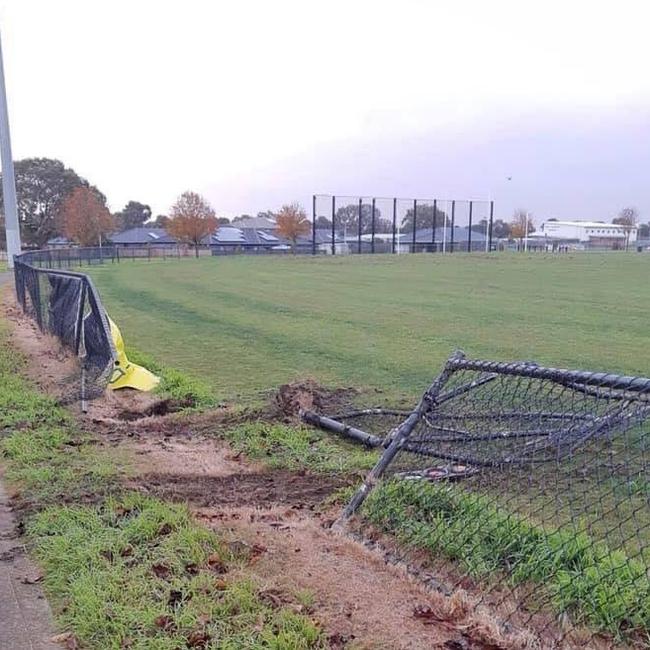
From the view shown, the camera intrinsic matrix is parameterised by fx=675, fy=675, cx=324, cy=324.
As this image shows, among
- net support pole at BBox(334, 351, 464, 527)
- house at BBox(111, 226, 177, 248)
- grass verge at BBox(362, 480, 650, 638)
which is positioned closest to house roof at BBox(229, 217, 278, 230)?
house at BBox(111, 226, 177, 248)

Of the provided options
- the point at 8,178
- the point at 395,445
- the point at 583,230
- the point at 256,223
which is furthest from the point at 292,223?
the point at 583,230

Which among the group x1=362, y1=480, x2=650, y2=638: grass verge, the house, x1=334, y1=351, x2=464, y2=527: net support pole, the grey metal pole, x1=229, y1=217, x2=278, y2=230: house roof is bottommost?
the house

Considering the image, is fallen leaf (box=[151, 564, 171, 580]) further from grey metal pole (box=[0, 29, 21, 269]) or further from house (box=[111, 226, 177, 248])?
house (box=[111, 226, 177, 248])

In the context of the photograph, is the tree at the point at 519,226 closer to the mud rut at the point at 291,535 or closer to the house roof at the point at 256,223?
the house roof at the point at 256,223

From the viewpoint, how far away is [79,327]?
8.59m

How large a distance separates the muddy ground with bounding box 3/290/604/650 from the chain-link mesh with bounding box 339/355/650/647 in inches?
7.7

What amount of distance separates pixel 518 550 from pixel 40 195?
85.5 meters

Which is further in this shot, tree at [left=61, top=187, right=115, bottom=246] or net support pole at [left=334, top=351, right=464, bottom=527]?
tree at [left=61, top=187, right=115, bottom=246]

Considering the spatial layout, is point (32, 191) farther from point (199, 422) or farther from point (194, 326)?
point (199, 422)

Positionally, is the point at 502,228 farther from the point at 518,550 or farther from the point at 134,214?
the point at 518,550

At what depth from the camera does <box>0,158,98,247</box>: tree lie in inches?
3103

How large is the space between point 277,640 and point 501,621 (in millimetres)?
949

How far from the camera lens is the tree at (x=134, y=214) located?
11019cm

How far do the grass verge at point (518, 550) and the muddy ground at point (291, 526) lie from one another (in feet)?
0.84
